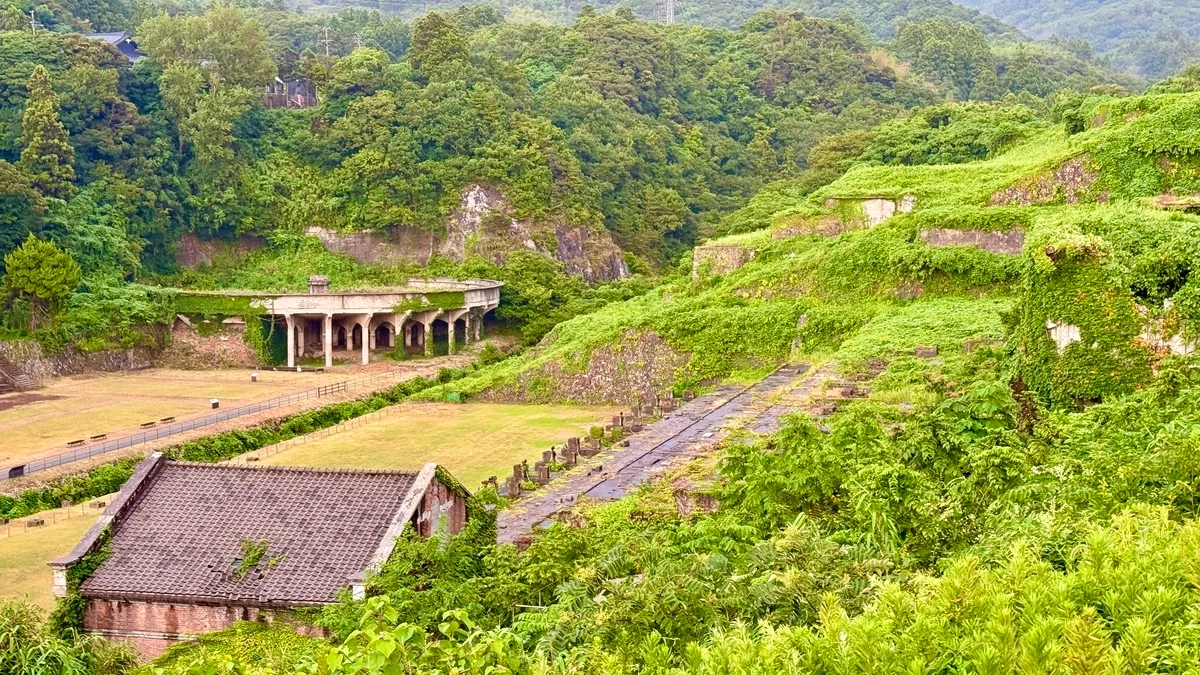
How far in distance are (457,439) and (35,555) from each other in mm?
14495

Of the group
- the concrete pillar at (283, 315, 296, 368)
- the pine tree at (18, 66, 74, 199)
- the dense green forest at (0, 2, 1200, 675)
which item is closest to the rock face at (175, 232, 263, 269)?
the dense green forest at (0, 2, 1200, 675)

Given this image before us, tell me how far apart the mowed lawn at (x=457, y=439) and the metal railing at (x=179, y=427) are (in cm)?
337

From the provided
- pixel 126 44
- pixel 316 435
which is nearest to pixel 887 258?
pixel 316 435

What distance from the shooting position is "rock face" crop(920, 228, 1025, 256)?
134ft

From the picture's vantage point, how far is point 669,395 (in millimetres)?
41062

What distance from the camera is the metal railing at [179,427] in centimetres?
3400

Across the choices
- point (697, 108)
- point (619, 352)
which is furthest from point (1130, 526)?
point (697, 108)

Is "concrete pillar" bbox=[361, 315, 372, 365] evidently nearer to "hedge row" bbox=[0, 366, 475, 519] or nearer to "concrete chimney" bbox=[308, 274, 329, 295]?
"concrete chimney" bbox=[308, 274, 329, 295]

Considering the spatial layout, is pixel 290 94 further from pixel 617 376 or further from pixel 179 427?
pixel 179 427

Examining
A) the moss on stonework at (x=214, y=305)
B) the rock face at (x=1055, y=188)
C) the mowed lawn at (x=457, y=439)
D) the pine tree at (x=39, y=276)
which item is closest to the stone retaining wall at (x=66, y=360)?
the pine tree at (x=39, y=276)

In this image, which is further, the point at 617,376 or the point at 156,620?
the point at 617,376

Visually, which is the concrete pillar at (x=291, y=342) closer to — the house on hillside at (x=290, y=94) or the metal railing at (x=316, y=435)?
the metal railing at (x=316, y=435)

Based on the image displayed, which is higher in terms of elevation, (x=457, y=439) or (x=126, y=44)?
(x=126, y=44)

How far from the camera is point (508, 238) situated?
229 feet
